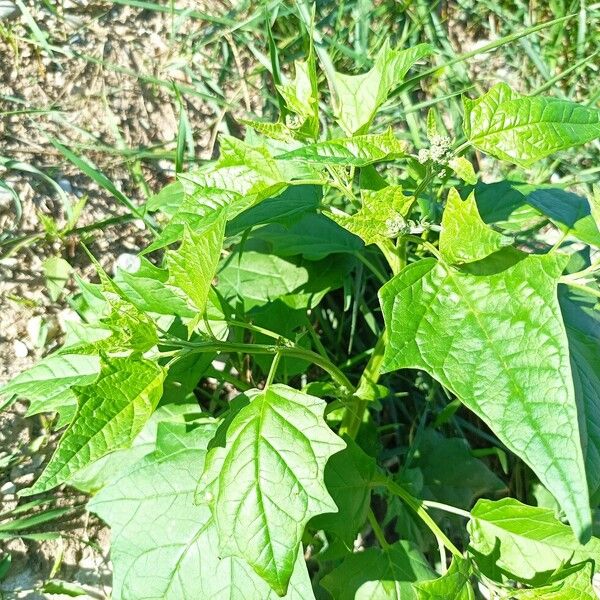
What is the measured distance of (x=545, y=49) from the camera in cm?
258

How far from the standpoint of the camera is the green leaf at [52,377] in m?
1.50

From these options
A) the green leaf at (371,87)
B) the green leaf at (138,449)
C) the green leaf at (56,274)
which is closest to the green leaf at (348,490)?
the green leaf at (138,449)

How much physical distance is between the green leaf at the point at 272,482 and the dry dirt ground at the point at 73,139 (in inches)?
33.7

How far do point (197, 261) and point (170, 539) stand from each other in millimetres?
608

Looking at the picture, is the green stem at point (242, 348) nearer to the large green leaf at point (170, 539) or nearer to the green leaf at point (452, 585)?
the large green leaf at point (170, 539)

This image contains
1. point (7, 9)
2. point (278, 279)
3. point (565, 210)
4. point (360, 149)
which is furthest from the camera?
point (7, 9)

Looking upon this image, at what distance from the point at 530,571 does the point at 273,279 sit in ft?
2.95

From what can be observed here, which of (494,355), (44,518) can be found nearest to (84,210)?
(44,518)

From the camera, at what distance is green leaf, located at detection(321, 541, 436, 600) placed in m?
1.50

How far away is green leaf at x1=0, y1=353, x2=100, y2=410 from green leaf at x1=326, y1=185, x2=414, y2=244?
67 centimetres

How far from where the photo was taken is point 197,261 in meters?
1.15

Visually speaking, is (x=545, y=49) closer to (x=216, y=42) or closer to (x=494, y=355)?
(x=216, y=42)

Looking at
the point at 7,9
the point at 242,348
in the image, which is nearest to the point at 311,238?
the point at 242,348

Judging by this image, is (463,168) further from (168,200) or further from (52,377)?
(52,377)
